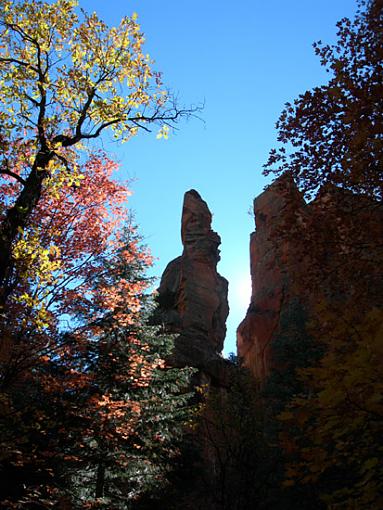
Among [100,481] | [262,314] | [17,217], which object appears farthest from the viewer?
[262,314]

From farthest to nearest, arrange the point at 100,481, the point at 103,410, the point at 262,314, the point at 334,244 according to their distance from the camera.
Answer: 1. the point at 262,314
2. the point at 100,481
3. the point at 103,410
4. the point at 334,244

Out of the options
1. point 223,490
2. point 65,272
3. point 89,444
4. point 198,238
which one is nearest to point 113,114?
point 65,272

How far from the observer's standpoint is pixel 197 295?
3862 cm

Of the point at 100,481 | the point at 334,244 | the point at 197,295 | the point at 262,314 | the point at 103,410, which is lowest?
the point at 100,481

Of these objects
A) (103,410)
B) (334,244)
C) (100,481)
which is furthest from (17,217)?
(100,481)

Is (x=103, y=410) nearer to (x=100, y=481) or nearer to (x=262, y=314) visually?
(x=100, y=481)

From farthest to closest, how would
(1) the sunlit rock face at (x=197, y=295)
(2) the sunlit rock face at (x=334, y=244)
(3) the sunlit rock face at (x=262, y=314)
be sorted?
1. (3) the sunlit rock face at (x=262, y=314)
2. (1) the sunlit rock face at (x=197, y=295)
3. (2) the sunlit rock face at (x=334, y=244)

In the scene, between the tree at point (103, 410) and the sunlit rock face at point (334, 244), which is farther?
the tree at point (103, 410)

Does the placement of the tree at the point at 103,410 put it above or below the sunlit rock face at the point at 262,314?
below

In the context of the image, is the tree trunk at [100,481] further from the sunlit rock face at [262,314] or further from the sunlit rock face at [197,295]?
the sunlit rock face at [262,314]

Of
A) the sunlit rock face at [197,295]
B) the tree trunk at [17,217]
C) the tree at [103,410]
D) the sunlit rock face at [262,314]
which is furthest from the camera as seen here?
the sunlit rock face at [262,314]

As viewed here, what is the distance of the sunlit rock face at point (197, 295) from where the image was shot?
30.5m

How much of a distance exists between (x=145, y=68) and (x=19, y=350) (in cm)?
575

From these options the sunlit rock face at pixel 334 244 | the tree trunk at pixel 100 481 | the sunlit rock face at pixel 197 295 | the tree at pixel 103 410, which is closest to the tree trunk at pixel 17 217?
the tree at pixel 103 410
